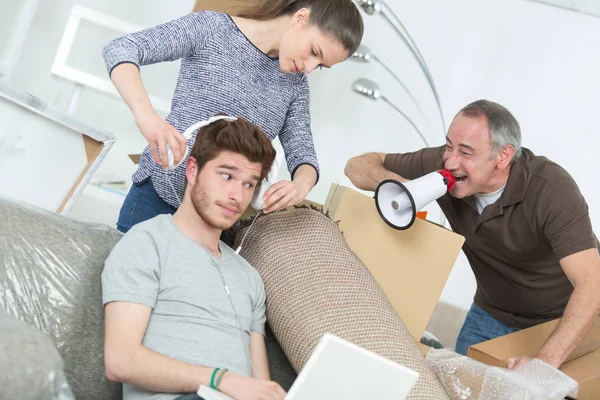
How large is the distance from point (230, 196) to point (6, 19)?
9.12ft

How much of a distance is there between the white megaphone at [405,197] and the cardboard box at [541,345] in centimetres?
40

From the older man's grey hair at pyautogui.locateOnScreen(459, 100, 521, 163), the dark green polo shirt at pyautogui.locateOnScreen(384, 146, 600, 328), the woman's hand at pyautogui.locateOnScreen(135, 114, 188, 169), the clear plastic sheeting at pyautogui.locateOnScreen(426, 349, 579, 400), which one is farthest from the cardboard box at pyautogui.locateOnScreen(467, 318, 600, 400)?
the woman's hand at pyautogui.locateOnScreen(135, 114, 188, 169)

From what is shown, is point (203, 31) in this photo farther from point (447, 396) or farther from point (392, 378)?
point (447, 396)

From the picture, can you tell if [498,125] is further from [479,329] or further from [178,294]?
[178,294]

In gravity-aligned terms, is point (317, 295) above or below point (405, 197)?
below

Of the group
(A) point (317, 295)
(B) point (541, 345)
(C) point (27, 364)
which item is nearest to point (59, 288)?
(C) point (27, 364)

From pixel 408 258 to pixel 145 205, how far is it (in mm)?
751

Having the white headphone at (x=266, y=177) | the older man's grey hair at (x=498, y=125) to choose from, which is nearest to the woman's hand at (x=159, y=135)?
the white headphone at (x=266, y=177)

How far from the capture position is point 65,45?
11.0ft

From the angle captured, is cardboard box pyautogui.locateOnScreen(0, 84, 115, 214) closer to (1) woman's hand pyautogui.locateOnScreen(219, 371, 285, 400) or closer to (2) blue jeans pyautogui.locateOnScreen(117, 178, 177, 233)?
(2) blue jeans pyautogui.locateOnScreen(117, 178, 177, 233)

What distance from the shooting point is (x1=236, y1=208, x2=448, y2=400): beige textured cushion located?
1.67 metres

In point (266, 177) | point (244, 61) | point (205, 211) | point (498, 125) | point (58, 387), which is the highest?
point (498, 125)

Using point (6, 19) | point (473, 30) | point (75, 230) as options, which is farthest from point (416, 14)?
point (75, 230)

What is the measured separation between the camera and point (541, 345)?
6.66 ft
